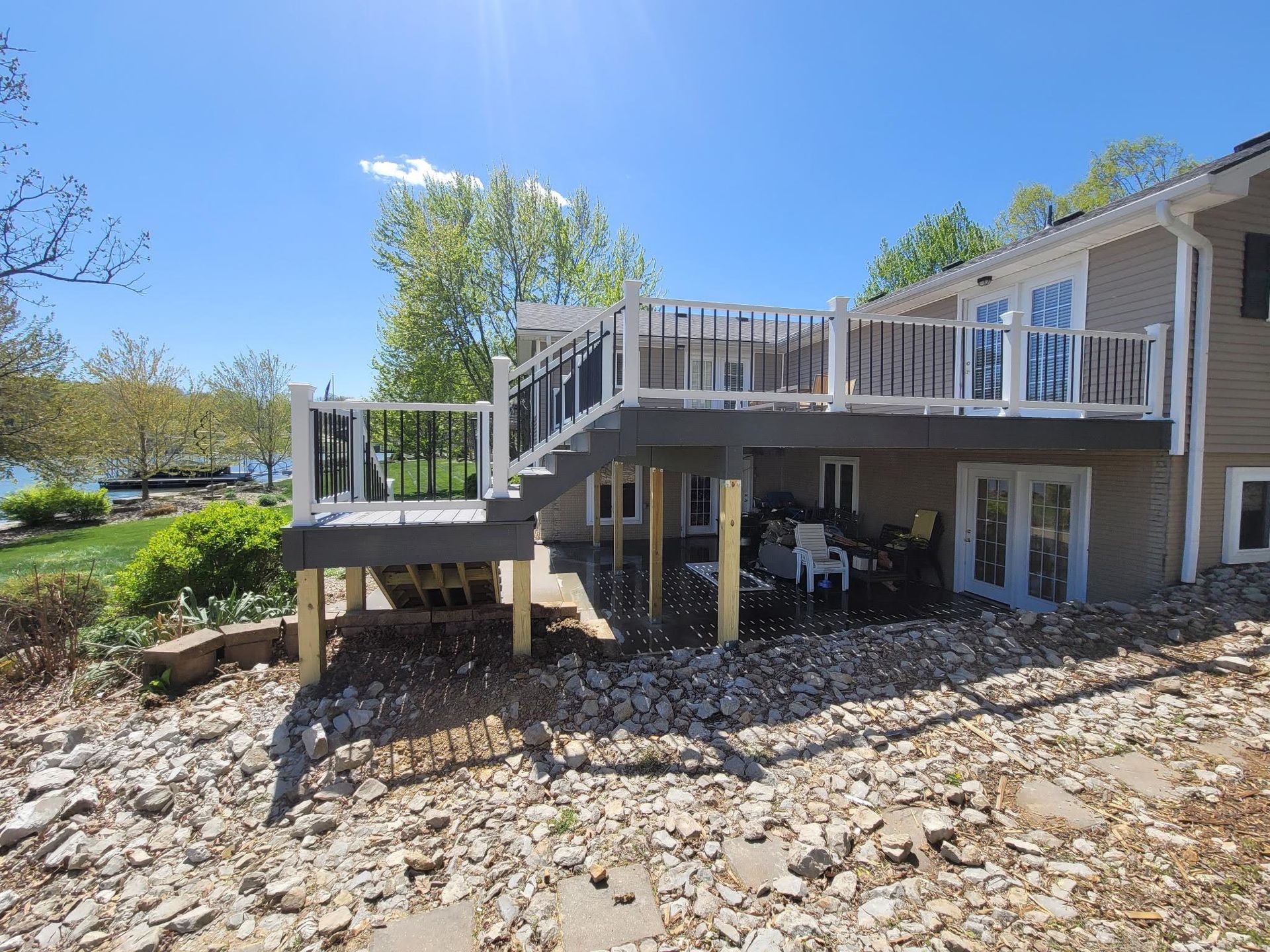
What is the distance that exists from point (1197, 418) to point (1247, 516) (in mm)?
1509

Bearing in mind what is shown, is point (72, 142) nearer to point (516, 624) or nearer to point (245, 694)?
point (245, 694)

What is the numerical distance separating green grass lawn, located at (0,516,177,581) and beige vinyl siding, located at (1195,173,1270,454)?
44.1 ft

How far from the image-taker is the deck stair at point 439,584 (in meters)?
5.21

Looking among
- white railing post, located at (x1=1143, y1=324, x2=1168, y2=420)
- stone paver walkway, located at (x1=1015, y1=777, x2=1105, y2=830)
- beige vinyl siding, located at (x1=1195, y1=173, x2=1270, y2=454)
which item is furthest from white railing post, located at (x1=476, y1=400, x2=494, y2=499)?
beige vinyl siding, located at (x1=1195, y1=173, x2=1270, y2=454)

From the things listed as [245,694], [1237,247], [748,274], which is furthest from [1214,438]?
[748,274]

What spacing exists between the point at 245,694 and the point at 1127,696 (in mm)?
6681

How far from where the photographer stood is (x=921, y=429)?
5.58 meters

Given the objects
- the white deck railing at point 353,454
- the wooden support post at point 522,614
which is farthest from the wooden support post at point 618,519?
the wooden support post at point 522,614

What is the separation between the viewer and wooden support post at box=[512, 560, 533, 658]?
15.3 ft

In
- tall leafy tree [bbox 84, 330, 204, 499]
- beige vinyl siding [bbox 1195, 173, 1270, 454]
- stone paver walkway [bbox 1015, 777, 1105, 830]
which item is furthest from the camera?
tall leafy tree [bbox 84, 330, 204, 499]

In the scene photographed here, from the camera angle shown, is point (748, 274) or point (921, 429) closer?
point (921, 429)

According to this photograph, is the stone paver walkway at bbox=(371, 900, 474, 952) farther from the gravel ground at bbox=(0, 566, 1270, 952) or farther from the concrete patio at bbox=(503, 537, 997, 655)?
the concrete patio at bbox=(503, 537, 997, 655)

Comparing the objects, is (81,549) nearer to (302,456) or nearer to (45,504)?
(45,504)

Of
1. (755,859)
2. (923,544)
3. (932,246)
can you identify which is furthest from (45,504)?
(932,246)
